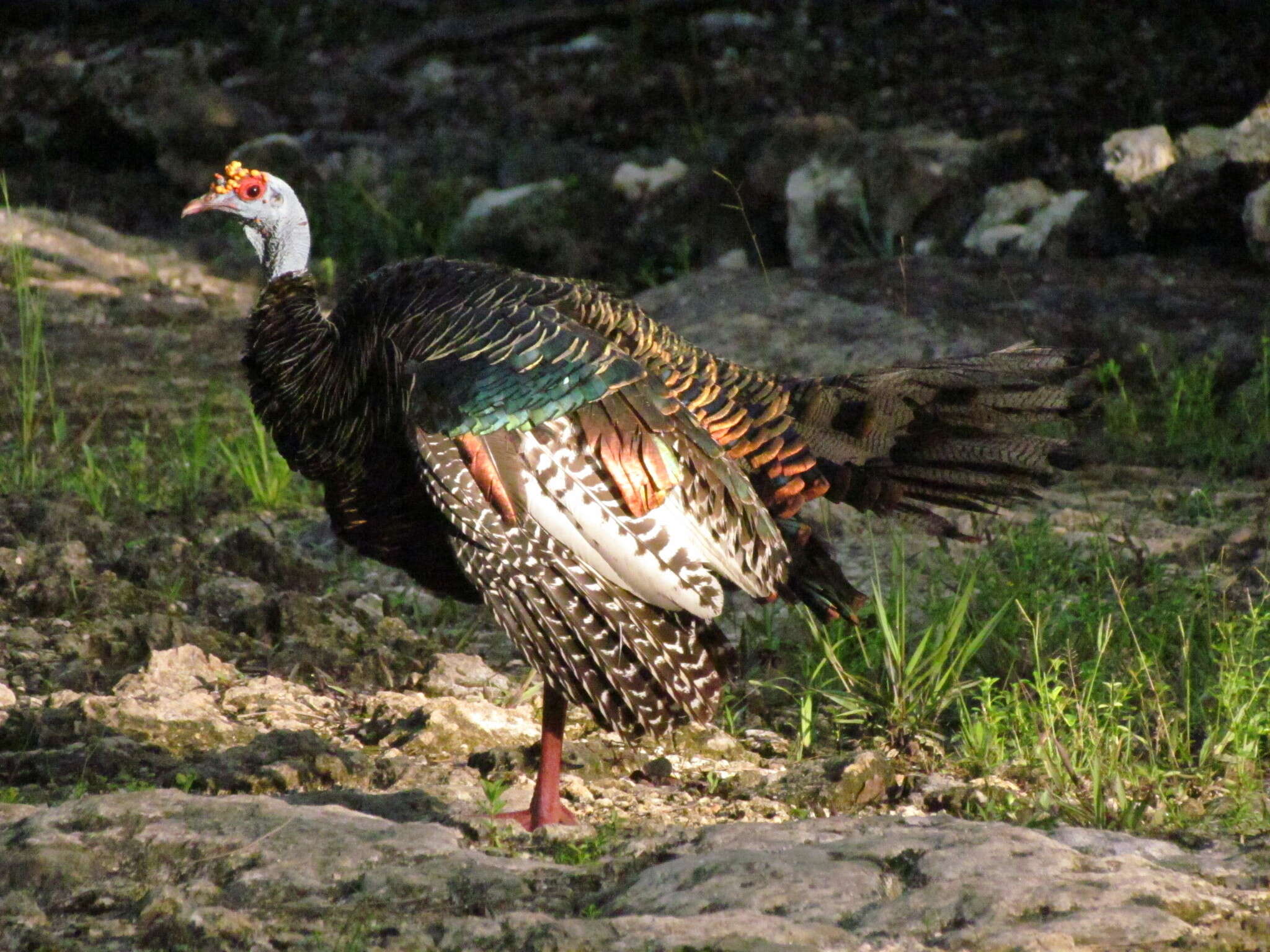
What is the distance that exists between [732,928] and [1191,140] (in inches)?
250

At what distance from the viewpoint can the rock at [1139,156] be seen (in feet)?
26.5

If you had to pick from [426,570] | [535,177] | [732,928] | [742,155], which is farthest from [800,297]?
[732,928]

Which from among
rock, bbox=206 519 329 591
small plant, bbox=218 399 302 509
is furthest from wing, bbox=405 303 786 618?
small plant, bbox=218 399 302 509

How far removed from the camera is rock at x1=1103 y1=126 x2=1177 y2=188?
8062 millimetres

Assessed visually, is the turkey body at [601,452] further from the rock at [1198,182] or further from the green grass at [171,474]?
the rock at [1198,182]

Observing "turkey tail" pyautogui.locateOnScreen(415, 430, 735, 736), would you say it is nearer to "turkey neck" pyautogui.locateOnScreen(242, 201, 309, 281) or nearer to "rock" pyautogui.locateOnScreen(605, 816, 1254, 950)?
"rock" pyautogui.locateOnScreen(605, 816, 1254, 950)

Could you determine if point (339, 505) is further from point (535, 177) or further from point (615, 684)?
point (535, 177)

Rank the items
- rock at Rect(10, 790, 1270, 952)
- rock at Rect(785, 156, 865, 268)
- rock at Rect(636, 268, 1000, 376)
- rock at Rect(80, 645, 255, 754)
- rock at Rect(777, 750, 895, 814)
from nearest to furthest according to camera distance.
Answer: rock at Rect(10, 790, 1270, 952)
rock at Rect(777, 750, 895, 814)
rock at Rect(80, 645, 255, 754)
rock at Rect(636, 268, 1000, 376)
rock at Rect(785, 156, 865, 268)

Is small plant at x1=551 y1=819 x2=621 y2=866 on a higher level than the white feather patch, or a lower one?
lower

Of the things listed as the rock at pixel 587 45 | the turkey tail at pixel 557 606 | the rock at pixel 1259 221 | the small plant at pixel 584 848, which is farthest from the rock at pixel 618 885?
the rock at pixel 587 45

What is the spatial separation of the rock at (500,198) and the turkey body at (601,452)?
203 inches

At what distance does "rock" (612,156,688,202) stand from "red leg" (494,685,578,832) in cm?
599

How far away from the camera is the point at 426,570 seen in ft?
13.9

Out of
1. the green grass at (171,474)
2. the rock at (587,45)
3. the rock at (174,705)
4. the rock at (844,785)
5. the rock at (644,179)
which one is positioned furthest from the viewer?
the rock at (587,45)
